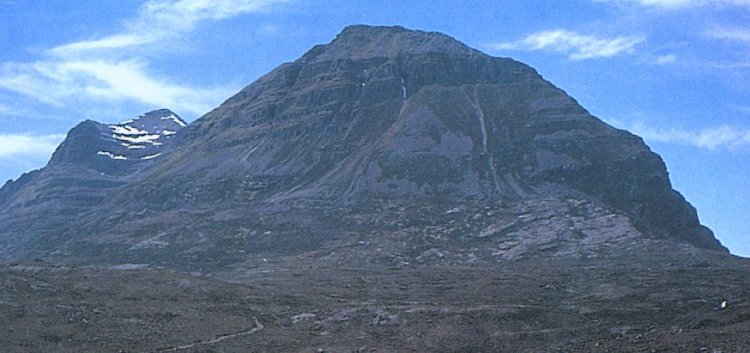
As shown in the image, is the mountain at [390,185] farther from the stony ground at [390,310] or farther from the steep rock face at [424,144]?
the stony ground at [390,310]

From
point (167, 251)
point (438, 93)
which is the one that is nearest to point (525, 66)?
point (438, 93)

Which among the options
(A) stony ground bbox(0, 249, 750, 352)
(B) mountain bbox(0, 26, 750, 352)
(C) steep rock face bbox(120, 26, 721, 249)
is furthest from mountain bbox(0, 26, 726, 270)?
(A) stony ground bbox(0, 249, 750, 352)

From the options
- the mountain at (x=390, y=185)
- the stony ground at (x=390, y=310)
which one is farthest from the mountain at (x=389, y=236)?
the mountain at (x=390, y=185)

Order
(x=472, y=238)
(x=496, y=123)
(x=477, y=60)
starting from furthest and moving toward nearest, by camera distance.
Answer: (x=477, y=60) → (x=496, y=123) → (x=472, y=238)

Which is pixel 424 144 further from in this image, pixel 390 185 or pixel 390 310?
pixel 390 310

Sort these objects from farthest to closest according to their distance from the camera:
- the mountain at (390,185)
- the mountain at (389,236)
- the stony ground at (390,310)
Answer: the mountain at (390,185) < the mountain at (389,236) < the stony ground at (390,310)

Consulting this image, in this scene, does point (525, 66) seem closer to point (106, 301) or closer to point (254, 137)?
point (254, 137)
